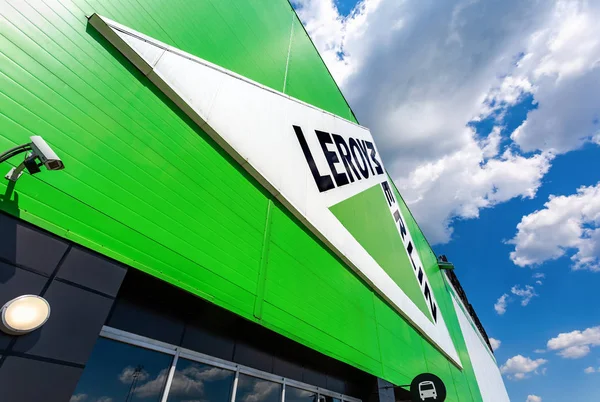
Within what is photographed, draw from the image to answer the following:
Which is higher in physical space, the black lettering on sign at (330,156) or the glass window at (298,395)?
the black lettering on sign at (330,156)

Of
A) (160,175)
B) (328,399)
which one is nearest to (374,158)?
(328,399)

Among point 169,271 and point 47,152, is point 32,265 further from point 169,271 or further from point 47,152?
point 169,271

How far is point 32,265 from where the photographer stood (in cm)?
296

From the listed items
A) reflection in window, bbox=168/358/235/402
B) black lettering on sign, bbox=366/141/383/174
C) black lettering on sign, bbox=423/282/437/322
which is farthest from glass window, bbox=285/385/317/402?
black lettering on sign, bbox=423/282/437/322

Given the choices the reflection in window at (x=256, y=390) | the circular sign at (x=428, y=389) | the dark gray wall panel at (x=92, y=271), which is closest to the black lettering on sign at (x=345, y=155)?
the circular sign at (x=428, y=389)

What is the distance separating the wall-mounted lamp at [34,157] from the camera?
8.46 ft

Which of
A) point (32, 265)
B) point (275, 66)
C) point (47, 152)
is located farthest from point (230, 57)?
point (32, 265)

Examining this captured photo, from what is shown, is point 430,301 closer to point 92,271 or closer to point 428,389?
point 428,389

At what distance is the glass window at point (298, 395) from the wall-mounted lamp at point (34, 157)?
5.73m

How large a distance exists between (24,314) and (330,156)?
821 centimetres

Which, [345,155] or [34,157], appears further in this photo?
[345,155]

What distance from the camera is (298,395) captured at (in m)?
6.52

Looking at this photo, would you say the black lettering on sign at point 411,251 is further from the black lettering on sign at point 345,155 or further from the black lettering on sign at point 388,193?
the black lettering on sign at point 345,155

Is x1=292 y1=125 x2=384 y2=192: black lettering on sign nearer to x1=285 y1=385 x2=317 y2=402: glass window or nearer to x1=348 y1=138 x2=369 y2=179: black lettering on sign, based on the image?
x1=348 y1=138 x2=369 y2=179: black lettering on sign
